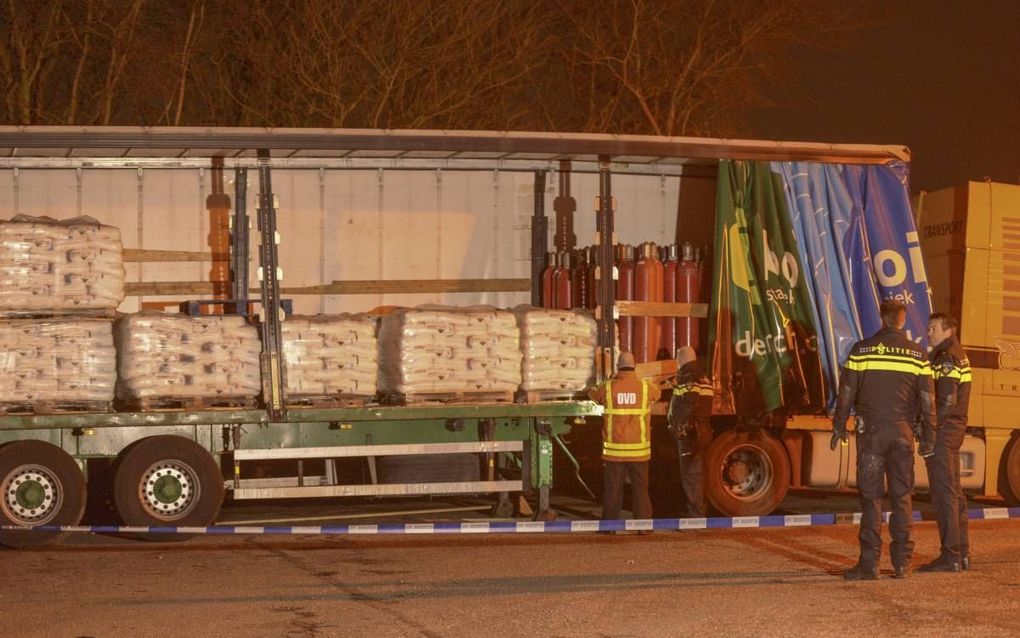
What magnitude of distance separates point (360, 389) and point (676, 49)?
59.3 feet

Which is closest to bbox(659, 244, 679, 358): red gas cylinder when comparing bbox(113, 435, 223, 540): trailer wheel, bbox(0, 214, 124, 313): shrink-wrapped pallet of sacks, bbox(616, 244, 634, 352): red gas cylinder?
bbox(616, 244, 634, 352): red gas cylinder

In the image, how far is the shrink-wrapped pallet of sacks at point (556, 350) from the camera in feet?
41.1

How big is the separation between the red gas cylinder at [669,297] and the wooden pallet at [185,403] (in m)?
4.12

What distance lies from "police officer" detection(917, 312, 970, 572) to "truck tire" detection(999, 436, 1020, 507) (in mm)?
4313

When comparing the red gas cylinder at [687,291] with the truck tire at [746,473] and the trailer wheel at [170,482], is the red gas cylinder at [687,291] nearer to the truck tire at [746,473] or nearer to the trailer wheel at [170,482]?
the truck tire at [746,473]

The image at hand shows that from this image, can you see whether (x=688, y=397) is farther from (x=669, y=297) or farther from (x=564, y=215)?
(x=564, y=215)

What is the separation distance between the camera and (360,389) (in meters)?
12.1

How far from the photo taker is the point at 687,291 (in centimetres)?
1394

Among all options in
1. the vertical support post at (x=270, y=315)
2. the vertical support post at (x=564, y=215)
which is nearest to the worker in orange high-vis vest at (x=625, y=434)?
the vertical support post at (x=564, y=215)

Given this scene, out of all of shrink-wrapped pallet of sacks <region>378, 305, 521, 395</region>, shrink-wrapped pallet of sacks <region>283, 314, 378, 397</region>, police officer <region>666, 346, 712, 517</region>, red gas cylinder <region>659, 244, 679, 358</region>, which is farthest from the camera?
red gas cylinder <region>659, 244, 679, 358</region>

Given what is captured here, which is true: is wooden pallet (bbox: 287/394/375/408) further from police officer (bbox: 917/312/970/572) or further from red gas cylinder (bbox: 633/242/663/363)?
police officer (bbox: 917/312/970/572)

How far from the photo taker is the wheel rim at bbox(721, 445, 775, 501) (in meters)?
13.4

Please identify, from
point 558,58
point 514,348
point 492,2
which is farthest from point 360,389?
point 558,58

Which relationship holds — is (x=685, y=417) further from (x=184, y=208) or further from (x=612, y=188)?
(x=184, y=208)
